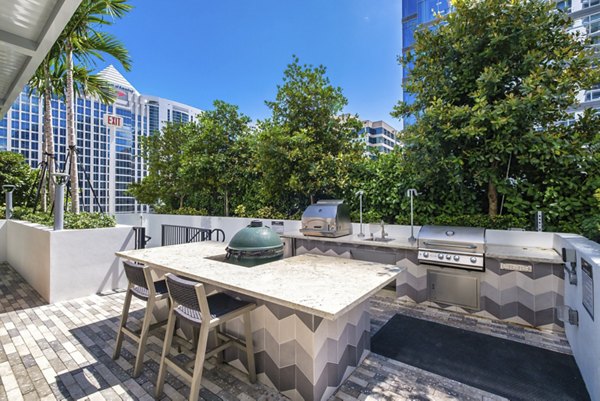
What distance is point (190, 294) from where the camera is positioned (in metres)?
1.77

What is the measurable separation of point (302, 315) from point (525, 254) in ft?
9.65

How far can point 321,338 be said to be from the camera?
1870mm

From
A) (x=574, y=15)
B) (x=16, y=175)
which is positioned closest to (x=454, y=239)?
(x=16, y=175)

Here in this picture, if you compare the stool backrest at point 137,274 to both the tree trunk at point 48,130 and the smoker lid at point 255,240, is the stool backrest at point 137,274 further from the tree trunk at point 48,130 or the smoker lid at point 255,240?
the tree trunk at point 48,130

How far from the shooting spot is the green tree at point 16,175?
7.42 metres

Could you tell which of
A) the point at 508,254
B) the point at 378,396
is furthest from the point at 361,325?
the point at 508,254

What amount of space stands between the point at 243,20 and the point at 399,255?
24.8 feet

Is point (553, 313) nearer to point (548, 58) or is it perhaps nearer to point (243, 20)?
point (548, 58)

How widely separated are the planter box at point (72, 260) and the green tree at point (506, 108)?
514 centimetres

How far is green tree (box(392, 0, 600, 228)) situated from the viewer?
3387 millimetres

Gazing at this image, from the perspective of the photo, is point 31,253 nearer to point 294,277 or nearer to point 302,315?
point 294,277

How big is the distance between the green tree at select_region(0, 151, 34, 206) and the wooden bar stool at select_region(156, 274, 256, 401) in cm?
877

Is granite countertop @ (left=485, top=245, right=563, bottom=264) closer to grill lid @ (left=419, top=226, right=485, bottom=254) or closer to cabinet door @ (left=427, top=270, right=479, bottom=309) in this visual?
grill lid @ (left=419, top=226, right=485, bottom=254)

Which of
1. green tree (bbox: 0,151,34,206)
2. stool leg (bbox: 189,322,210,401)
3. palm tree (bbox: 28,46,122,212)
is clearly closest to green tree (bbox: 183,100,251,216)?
palm tree (bbox: 28,46,122,212)
